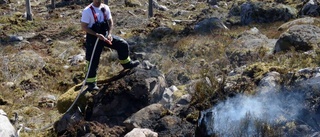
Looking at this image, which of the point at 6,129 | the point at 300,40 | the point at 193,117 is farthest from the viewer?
the point at 300,40

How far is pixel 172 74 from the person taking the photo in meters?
8.18

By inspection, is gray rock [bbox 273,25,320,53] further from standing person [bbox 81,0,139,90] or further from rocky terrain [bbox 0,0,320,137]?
standing person [bbox 81,0,139,90]

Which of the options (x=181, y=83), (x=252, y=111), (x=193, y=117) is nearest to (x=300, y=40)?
(x=181, y=83)

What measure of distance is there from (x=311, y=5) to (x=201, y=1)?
46.0 ft

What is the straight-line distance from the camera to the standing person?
19.2 ft

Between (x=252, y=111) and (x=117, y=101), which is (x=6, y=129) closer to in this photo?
(x=117, y=101)

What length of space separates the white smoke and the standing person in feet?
6.82

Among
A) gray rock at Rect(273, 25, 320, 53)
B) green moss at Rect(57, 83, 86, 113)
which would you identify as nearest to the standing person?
green moss at Rect(57, 83, 86, 113)

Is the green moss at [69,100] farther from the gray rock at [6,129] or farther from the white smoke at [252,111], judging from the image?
the white smoke at [252,111]

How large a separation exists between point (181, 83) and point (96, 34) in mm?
2593

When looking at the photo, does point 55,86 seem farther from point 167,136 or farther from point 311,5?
point 311,5

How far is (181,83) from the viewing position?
780 cm

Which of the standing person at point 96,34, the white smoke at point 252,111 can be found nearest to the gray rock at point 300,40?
the white smoke at point 252,111

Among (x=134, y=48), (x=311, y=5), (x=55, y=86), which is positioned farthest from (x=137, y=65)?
(x=311, y=5)
